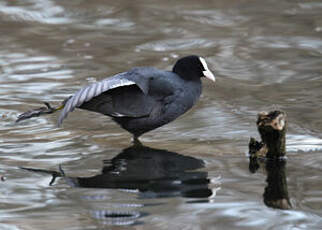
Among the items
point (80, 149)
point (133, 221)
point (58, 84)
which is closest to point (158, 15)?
point (58, 84)

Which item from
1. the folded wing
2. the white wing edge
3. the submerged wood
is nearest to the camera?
the submerged wood

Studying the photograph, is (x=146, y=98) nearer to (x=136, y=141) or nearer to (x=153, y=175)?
(x=136, y=141)

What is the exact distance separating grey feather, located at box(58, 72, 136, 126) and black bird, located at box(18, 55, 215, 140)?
3.2 inches

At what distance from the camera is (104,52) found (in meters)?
9.23

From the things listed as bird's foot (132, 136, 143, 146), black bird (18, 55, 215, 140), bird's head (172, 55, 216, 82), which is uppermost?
bird's head (172, 55, 216, 82)

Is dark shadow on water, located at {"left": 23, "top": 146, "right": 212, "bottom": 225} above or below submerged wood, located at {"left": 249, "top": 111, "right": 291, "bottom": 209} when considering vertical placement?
below

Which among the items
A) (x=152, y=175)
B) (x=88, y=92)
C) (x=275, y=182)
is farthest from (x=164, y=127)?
(x=275, y=182)

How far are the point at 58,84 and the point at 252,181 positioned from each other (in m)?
3.45

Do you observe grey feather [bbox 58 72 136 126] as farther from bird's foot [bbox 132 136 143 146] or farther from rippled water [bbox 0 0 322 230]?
bird's foot [bbox 132 136 143 146]

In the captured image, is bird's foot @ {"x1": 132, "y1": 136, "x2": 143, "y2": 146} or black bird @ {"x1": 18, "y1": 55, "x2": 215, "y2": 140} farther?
bird's foot @ {"x1": 132, "y1": 136, "x2": 143, "y2": 146}

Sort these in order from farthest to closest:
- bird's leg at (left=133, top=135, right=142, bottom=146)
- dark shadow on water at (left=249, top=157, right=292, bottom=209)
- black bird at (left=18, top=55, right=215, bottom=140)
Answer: bird's leg at (left=133, top=135, right=142, bottom=146) → black bird at (left=18, top=55, right=215, bottom=140) → dark shadow on water at (left=249, top=157, right=292, bottom=209)

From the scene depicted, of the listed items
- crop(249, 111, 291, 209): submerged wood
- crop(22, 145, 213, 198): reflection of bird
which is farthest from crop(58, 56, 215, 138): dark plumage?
crop(249, 111, 291, 209): submerged wood

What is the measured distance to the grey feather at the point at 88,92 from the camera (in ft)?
16.6

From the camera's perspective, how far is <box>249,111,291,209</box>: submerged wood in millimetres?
4676
